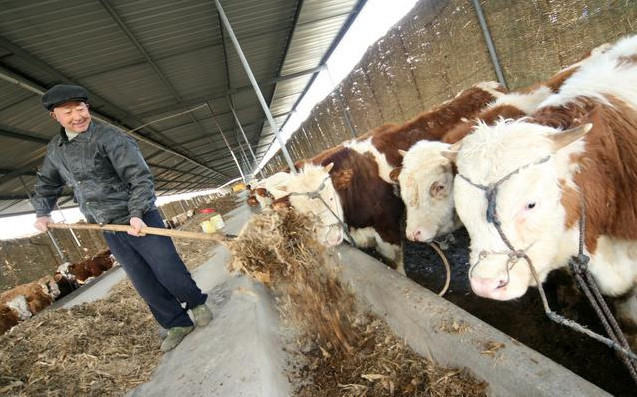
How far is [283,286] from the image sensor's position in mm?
2584

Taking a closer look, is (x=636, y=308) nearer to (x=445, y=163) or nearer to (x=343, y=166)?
(x=445, y=163)

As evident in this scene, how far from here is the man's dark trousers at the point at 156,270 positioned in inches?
112

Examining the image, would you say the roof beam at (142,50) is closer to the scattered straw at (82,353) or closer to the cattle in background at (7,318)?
the scattered straw at (82,353)

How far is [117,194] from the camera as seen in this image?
2.86m

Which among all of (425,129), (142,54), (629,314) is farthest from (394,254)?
(142,54)

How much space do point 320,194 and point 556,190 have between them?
8.00 feet

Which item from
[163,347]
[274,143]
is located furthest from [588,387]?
[274,143]

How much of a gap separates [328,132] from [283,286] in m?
12.1

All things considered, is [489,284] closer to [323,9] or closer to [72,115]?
[72,115]

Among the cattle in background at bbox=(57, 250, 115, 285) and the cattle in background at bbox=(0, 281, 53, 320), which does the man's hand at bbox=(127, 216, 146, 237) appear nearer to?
the cattle in background at bbox=(0, 281, 53, 320)

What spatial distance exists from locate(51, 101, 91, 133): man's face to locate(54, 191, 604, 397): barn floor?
6.42 ft

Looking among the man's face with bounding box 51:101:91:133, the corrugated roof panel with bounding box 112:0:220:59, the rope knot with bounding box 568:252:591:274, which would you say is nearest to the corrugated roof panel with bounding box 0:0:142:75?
the corrugated roof panel with bounding box 112:0:220:59

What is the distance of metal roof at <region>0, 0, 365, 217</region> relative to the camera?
5.79 meters

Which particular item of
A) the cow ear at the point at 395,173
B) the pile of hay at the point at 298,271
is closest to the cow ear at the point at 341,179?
the cow ear at the point at 395,173
